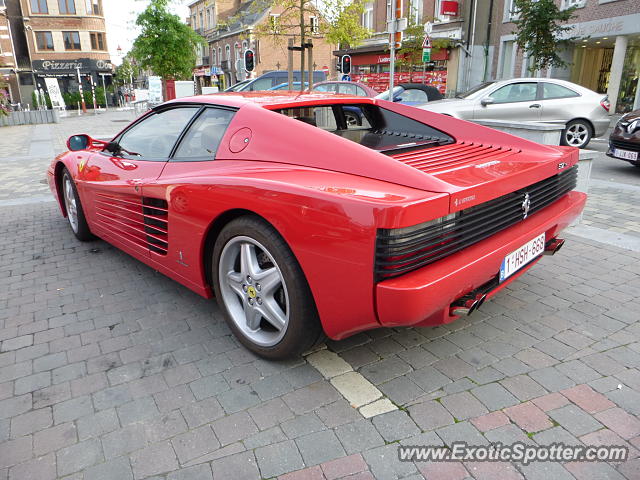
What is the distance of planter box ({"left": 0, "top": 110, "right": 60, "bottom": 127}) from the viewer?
19.7m

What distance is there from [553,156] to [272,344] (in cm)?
199

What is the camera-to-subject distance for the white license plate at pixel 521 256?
242 centimetres

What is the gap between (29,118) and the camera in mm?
20141

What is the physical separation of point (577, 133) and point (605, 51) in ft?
47.2

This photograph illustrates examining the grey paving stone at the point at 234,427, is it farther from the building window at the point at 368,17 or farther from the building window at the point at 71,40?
the building window at the point at 71,40

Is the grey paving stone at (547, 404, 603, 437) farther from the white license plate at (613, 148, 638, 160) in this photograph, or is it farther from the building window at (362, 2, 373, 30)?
the building window at (362, 2, 373, 30)

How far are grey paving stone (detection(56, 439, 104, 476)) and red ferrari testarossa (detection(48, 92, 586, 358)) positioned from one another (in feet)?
2.94

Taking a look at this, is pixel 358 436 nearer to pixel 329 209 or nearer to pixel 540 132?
pixel 329 209

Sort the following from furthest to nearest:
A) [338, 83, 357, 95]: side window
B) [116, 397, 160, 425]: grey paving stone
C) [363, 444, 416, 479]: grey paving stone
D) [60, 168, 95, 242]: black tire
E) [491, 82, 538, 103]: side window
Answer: [338, 83, 357, 95]: side window
[491, 82, 538, 103]: side window
[60, 168, 95, 242]: black tire
[116, 397, 160, 425]: grey paving stone
[363, 444, 416, 479]: grey paving stone

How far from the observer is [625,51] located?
18016 millimetres

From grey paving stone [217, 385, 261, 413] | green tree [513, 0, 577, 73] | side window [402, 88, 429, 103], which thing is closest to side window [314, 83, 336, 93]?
side window [402, 88, 429, 103]

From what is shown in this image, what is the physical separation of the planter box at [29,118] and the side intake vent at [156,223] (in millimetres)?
20459

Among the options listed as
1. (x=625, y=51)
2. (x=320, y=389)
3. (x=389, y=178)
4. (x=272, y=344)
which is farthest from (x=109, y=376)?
(x=625, y=51)

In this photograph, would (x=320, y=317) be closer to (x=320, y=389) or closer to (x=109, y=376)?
(x=320, y=389)
